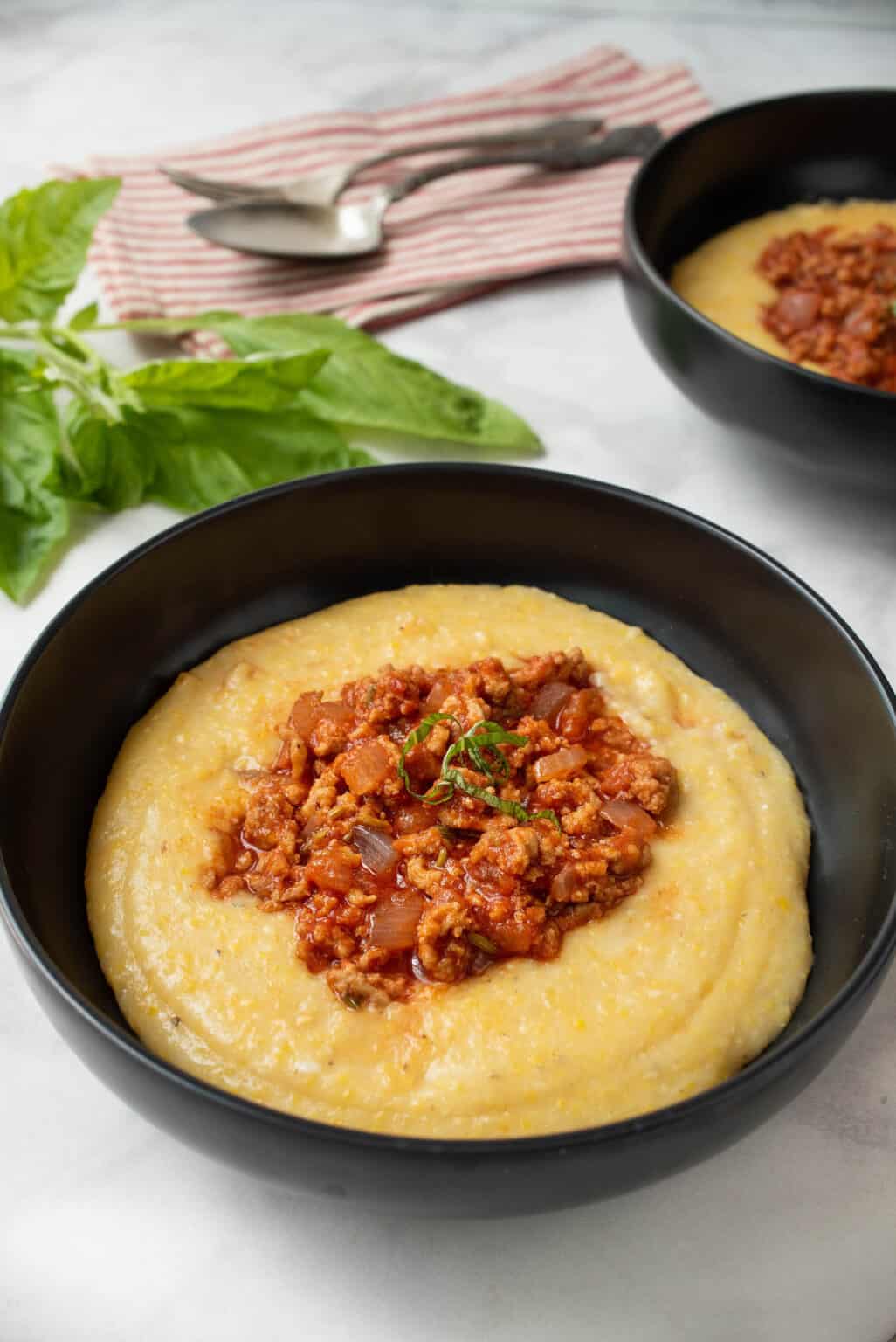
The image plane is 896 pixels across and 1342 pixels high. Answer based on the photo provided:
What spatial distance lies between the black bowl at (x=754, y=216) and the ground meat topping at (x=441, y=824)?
124cm

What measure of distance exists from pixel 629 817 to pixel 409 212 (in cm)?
352

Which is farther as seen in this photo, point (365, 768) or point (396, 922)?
point (365, 768)

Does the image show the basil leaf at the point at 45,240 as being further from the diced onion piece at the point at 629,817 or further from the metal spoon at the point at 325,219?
the diced onion piece at the point at 629,817

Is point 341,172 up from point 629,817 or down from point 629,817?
up

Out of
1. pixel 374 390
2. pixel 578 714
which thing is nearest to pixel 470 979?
pixel 578 714

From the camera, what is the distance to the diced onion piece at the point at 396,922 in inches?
125

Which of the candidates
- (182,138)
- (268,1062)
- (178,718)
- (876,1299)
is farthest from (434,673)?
(182,138)

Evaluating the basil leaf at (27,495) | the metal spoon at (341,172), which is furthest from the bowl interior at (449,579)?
the metal spoon at (341,172)

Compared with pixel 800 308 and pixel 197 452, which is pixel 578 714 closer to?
pixel 197 452

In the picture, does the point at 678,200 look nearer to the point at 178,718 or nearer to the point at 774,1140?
the point at 178,718

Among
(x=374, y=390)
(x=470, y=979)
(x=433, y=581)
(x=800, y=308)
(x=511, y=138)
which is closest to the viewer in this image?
(x=470, y=979)

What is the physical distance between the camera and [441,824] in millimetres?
3412

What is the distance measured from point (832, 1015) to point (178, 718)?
1.81 m

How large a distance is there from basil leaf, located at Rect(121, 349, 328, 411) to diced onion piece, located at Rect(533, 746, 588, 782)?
1.74 metres
